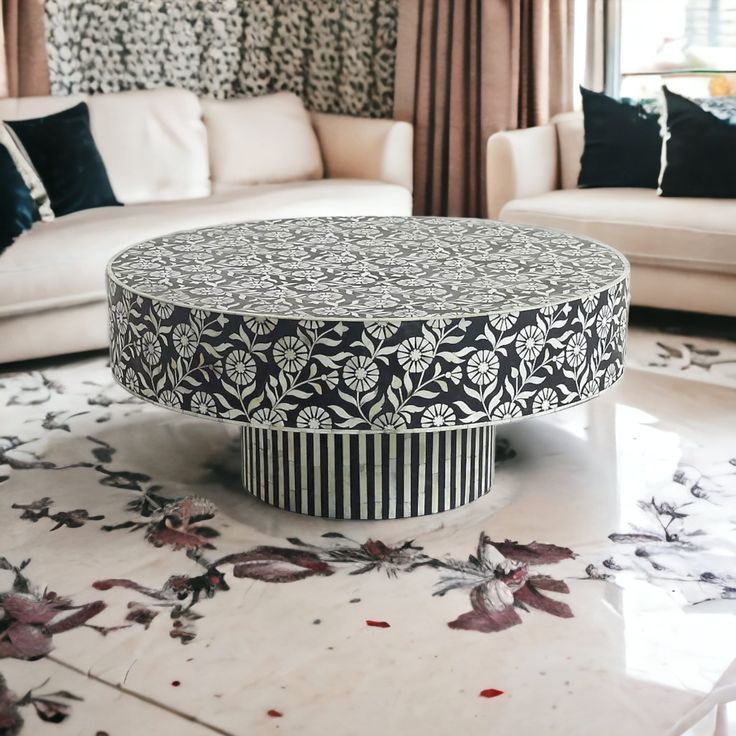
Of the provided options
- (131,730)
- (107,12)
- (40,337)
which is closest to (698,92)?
(107,12)

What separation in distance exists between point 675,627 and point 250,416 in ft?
2.45

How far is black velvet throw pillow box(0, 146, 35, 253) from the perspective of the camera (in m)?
2.90

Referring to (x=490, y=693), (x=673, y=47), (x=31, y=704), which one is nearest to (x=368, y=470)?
(x=490, y=693)

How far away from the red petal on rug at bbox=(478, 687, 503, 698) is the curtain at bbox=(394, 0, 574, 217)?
3096 millimetres

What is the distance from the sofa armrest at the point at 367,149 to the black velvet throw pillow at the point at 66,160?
106cm

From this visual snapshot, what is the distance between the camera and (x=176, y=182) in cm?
373

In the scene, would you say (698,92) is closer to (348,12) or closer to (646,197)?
(646,197)

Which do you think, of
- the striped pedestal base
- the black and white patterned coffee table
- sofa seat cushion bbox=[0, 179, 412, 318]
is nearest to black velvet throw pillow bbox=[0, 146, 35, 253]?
sofa seat cushion bbox=[0, 179, 412, 318]

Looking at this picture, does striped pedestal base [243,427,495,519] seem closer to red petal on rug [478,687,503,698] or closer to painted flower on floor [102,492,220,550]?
painted flower on floor [102,492,220,550]

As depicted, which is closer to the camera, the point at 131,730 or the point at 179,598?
the point at 131,730

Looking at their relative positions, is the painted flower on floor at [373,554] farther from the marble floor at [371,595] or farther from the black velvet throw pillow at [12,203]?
the black velvet throw pillow at [12,203]

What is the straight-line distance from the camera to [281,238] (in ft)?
7.62

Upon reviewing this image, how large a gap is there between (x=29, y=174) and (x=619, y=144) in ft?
6.52

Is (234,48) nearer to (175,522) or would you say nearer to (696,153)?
(696,153)
